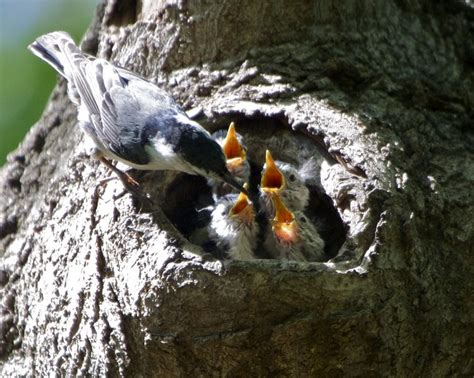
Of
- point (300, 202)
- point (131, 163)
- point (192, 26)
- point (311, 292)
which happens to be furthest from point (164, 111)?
point (311, 292)

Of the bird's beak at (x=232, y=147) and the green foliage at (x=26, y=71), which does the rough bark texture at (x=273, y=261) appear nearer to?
the bird's beak at (x=232, y=147)

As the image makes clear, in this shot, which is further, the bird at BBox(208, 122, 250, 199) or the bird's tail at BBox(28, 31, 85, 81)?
the bird's tail at BBox(28, 31, 85, 81)

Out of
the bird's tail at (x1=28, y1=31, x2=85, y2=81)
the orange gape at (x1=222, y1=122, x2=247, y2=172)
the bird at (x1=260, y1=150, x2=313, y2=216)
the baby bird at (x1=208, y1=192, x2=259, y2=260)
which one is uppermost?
the bird's tail at (x1=28, y1=31, x2=85, y2=81)

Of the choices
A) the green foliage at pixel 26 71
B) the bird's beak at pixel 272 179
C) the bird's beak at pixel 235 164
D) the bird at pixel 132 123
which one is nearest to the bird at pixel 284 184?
the bird's beak at pixel 272 179

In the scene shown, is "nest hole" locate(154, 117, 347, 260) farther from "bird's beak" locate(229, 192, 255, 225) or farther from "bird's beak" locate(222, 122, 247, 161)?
"bird's beak" locate(229, 192, 255, 225)

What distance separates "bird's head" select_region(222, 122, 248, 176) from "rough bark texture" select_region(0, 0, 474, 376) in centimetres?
9

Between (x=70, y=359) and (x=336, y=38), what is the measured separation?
1734mm

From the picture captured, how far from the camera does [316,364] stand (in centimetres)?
285

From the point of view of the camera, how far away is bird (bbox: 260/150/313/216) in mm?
3723

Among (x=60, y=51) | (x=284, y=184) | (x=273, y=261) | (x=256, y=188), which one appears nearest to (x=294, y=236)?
(x=284, y=184)

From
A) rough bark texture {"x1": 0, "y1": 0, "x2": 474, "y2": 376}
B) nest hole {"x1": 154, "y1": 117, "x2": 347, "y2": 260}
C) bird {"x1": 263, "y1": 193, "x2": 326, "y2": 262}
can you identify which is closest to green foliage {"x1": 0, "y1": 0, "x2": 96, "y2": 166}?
rough bark texture {"x1": 0, "y1": 0, "x2": 474, "y2": 376}

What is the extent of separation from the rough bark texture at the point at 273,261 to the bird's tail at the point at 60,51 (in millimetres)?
189

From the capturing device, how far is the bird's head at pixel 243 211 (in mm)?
3775

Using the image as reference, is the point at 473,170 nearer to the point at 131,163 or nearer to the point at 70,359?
the point at 131,163
